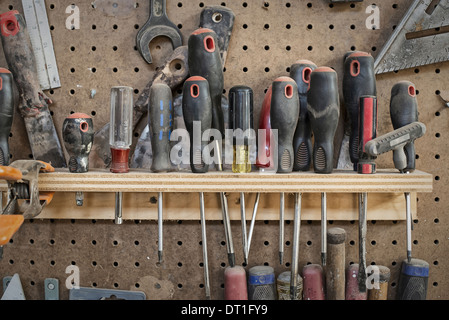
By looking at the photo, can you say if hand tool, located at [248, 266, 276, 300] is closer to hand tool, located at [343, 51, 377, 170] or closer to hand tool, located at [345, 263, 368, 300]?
hand tool, located at [345, 263, 368, 300]

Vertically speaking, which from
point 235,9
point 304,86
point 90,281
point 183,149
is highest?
point 235,9

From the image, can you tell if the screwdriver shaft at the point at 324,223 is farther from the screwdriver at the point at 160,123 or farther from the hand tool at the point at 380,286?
the screwdriver at the point at 160,123

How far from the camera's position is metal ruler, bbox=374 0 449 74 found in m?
0.89

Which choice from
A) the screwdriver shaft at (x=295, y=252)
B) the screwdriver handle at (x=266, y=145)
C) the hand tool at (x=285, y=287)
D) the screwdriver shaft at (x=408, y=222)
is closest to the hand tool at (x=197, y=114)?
the screwdriver handle at (x=266, y=145)

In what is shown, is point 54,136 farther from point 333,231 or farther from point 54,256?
point 333,231

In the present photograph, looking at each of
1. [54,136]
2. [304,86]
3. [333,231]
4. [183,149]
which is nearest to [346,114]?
[304,86]

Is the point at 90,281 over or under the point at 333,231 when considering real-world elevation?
under

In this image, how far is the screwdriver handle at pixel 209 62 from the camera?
82 centimetres

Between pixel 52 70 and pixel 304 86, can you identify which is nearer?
pixel 304 86

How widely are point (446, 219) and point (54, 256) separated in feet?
3.21

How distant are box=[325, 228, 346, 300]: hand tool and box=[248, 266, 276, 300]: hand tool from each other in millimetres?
129

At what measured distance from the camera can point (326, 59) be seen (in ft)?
3.15

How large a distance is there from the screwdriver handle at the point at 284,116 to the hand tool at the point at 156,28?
0.31 meters

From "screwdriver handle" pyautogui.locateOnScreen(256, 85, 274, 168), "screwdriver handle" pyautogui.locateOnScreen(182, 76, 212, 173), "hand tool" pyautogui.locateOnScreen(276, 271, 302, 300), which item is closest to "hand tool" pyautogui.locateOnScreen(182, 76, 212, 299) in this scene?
"screwdriver handle" pyautogui.locateOnScreen(182, 76, 212, 173)
